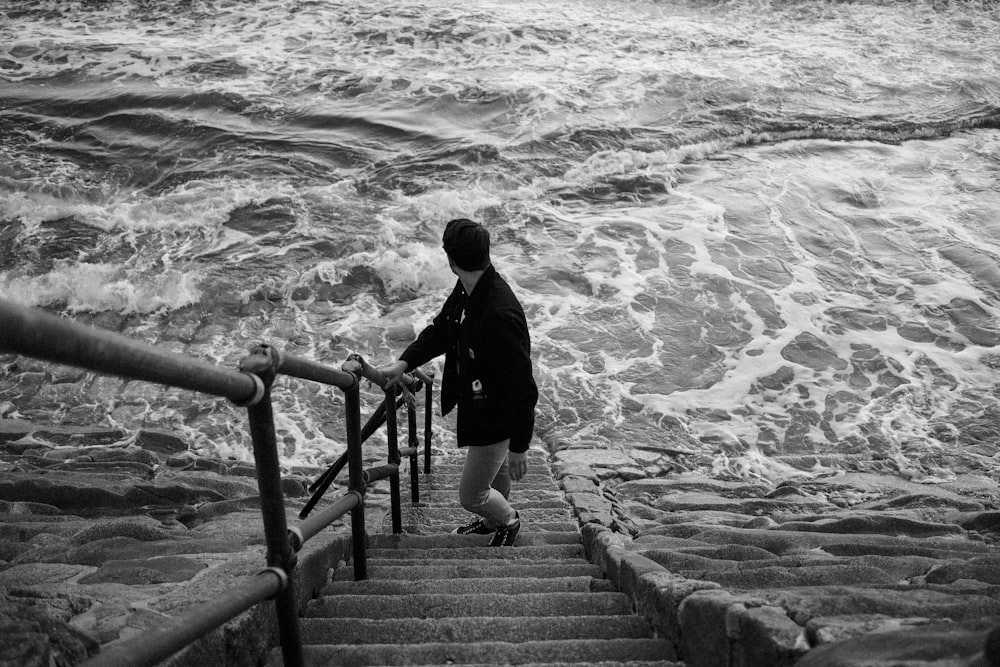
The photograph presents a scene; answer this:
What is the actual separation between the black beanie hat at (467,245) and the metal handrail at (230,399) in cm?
80

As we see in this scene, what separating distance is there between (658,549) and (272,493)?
2.01 meters

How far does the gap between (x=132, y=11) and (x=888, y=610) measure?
78.2 feet

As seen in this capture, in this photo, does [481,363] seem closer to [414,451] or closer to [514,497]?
[414,451]

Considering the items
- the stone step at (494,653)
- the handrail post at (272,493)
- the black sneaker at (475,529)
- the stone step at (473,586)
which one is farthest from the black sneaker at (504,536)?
the handrail post at (272,493)

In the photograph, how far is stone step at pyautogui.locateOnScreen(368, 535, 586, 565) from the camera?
4.10 meters

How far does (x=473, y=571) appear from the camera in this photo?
3.64 metres

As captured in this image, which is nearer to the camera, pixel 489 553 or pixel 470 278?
pixel 470 278

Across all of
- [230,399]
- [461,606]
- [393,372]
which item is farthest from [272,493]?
[393,372]

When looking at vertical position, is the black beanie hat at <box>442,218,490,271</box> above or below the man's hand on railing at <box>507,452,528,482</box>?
above

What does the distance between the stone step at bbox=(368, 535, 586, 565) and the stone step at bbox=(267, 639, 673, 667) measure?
5.07 feet

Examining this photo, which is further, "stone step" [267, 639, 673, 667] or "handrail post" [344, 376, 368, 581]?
"handrail post" [344, 376, 368, 581]

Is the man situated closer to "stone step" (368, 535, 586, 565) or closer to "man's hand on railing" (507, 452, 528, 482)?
"man's hand on railing" (507, 452, 528, 482)

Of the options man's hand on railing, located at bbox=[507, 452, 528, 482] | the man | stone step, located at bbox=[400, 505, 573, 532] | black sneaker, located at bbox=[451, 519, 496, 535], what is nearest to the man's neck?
the man

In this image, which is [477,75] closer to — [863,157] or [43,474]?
[863,157]
